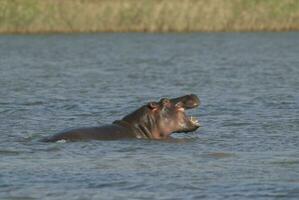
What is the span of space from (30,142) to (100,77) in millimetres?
12805

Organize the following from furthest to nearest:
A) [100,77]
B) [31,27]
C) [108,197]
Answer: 1. [31,27]
2. [100,77]
3. [108,197]

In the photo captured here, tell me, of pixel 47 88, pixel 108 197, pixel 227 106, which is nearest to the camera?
pixel 108 197

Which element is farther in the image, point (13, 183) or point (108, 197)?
point (13, 183)

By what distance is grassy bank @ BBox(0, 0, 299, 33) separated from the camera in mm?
43469

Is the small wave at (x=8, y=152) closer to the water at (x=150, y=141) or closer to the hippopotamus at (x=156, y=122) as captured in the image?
the water at (x=150, y=141)

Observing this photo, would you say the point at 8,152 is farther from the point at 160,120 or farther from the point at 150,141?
the point at 160,120

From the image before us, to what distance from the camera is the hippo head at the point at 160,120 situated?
14.0 metres

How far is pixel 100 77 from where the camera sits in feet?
87.7

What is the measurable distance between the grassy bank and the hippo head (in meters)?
29.4

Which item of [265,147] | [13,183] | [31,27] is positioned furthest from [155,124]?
[31,27]

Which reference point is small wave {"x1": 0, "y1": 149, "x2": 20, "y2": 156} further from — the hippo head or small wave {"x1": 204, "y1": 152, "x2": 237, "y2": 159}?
small wave {"x1": 204, "y1": 152, "x2": 237, "y2": 159}

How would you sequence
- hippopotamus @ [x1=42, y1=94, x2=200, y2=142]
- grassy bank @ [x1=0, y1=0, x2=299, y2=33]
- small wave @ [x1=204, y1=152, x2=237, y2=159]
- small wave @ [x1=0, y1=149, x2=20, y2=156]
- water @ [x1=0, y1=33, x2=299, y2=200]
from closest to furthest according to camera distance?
water @ [x1=0, y1=33, x2=299, y2=200] < small wave @ [x1=204, y1=152, x2=237, y2=159] < small wave @ [x1=0, y1=149, x2=20, y2=156] < hippopotamus @ [x1=42, y1=94, x2=200, y2=142] < grassy bank @ [x1=0, y1=0, x2=299, y2=33]

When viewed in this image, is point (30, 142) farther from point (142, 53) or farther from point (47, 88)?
point (142, 53)

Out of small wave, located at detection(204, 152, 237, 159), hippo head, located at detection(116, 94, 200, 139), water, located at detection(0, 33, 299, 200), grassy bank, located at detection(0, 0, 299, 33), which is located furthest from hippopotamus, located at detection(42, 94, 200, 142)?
grassy bank, located at detection(0, 0, 299, 33)
